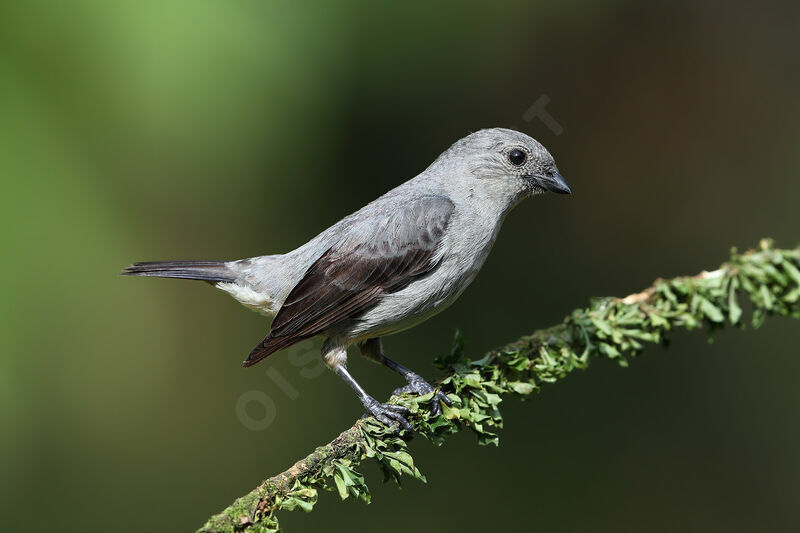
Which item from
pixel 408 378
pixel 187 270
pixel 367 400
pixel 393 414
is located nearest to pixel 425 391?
pixel 393 414

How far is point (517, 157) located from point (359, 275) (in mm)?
1038

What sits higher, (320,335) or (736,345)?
Answer: (320,335)

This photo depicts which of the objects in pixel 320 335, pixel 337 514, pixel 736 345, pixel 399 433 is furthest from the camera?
pixel 736 345

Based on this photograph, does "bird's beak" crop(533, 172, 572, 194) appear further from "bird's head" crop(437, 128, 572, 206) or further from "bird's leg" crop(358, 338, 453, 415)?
"bird's leg" crop(358, 338, 453, 415)

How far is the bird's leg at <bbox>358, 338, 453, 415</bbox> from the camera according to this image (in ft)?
9.79

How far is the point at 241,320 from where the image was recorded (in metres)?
5.72

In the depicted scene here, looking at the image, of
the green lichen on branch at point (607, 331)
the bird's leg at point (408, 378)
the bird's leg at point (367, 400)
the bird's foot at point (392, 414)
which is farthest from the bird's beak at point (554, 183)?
the bird's foot at point (392, 414)

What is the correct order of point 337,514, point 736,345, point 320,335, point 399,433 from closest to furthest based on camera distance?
1. point 399,433
2. point 320,335
3. point 337,514
4. point 736,345

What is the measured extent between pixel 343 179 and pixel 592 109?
2.12 metres

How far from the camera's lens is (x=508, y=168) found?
3900 millimetres

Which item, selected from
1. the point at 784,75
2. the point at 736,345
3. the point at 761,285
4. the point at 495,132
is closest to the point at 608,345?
the point at 761,285

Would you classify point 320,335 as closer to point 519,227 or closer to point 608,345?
point 608,345

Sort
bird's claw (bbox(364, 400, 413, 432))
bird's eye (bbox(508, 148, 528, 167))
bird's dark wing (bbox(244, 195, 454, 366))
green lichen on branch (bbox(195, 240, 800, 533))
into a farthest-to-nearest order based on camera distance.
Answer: bird's eye (bbox(508, 148, 528, 167)) → bird's dark wing (bbox(244, 195, 454, 366)) → bird's claw (bbox(364, 400, 413, 432)) → green lichen on branch (bbox(195, 240, 800, 533))

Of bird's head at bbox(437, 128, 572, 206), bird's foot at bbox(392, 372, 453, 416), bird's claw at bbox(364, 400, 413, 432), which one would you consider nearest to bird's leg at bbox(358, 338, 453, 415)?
bird's foot at bbox(392, 372, 453, 416)
